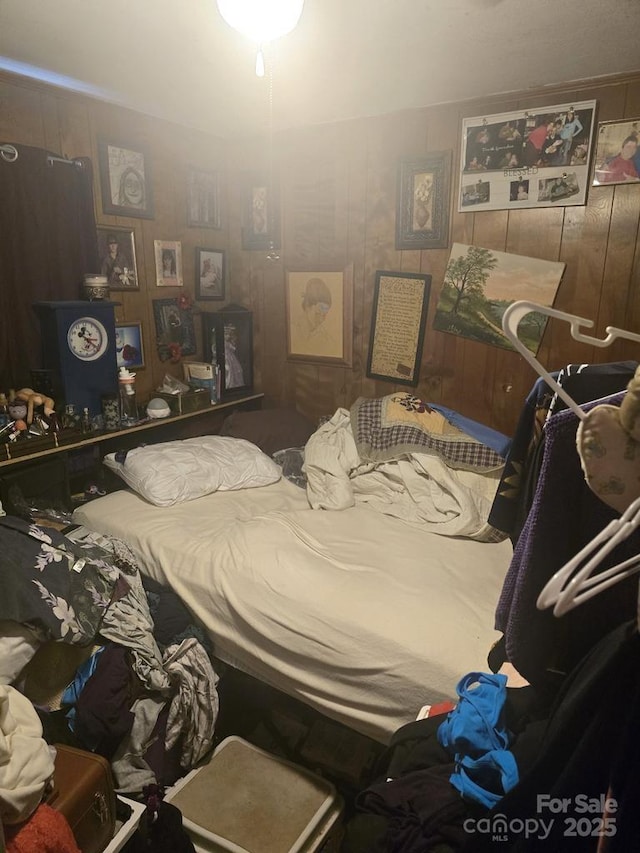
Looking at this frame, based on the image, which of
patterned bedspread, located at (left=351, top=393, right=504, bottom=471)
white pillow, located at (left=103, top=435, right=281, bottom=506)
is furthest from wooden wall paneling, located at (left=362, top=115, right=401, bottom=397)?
white pillow, located at (left=103, top=435, right=281, bottom=506)

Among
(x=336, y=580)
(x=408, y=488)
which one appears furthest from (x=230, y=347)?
(x=336, y=580)

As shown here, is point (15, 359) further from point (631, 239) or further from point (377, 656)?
point (631, 239)

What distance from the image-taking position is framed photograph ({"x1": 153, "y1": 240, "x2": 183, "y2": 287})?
9.24 feet

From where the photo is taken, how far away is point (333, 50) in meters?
1.89

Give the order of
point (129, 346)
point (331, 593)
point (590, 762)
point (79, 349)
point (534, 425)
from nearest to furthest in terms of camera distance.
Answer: point (590, 762), point (534, 425), point (331, 593), point (79, 349), point (129, 346)

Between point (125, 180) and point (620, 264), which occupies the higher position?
point (125, 180)

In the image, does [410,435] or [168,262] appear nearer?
[410,435]

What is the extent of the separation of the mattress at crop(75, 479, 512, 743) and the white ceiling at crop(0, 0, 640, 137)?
1657 mm

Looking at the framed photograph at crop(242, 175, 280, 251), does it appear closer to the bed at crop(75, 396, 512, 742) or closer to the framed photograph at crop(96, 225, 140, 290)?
the framed photograph at crop(96, 225, 140, 290)

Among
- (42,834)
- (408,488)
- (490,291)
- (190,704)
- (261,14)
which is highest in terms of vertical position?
(261,14)

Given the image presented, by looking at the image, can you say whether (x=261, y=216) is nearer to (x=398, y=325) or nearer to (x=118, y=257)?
(x=118, y=257)

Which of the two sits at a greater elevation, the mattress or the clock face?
the clock face

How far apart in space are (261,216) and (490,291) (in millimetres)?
1354

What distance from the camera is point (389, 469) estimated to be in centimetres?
240
